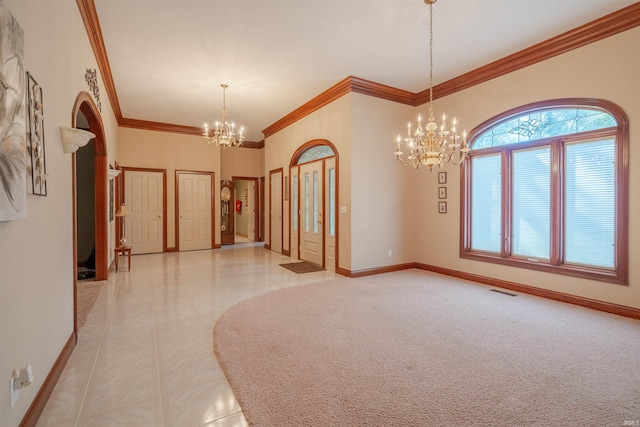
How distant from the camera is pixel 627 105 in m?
3.57

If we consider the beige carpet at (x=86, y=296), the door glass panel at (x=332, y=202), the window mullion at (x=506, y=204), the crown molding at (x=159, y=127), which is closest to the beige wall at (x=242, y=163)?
the crown molding at (x=159, y=127)

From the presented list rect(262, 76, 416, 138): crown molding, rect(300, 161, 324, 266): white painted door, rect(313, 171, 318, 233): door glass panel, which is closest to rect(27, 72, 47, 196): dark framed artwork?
rect(262, 76, 416, 138): crown molding

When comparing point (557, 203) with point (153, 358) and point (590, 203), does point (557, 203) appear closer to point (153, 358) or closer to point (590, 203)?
point (590, 203)

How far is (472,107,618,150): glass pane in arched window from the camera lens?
391 cm

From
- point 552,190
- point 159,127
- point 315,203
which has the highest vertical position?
point 159,127

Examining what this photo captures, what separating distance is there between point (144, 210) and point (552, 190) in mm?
8747

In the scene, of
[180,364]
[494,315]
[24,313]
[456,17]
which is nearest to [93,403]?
[180,364]

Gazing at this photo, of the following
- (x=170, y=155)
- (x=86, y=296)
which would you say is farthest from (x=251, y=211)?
(x=86, y=296)

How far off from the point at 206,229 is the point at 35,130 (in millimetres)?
7172

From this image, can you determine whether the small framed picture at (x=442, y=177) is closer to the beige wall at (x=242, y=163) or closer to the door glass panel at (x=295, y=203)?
the door glass panel at (x=295, y=203)

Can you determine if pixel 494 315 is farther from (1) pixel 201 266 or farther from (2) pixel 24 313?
(1) pixel 201 266

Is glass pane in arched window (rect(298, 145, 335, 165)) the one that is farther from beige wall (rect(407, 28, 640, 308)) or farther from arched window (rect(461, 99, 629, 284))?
arched window (rect(461, 99, 629, 284))

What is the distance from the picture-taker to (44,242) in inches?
84.1

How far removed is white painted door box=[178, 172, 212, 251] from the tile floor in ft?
10.4
